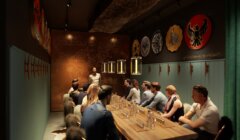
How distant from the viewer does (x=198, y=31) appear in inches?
197

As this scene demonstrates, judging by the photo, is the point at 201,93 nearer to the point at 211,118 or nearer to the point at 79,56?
the point at 211,118

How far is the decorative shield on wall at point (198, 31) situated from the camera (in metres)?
4.75

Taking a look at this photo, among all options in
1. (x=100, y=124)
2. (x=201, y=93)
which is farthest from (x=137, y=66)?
(x=100, y=124)

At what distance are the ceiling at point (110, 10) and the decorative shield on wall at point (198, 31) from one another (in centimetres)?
54

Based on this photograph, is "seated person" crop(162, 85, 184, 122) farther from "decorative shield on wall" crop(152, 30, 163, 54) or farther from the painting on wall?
"decorative shield on wall" crop(152, 30, 163, 54)

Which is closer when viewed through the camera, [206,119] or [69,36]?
[206,119]

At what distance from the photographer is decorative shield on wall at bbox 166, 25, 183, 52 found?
19.0 feet

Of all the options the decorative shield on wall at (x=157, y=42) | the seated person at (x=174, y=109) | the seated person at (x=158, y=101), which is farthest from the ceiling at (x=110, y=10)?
the seated person at (x=174, y=109)

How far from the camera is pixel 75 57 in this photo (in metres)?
8.92

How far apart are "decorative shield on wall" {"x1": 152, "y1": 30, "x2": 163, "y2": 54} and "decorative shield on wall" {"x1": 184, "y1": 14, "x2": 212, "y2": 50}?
142 centimetres

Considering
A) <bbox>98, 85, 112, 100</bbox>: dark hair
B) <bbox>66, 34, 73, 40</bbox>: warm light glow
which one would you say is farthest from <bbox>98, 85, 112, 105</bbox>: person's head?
<bbox>66, 34, 73, 40</bbox>: warm light glow

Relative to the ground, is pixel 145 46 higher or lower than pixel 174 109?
higher

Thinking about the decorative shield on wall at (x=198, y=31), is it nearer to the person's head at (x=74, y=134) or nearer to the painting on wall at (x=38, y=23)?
the painting on wall at (x=38, y=23)

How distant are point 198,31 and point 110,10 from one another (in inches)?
87.6
